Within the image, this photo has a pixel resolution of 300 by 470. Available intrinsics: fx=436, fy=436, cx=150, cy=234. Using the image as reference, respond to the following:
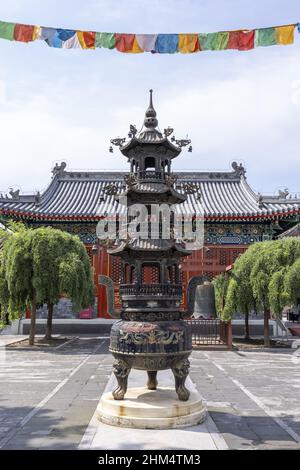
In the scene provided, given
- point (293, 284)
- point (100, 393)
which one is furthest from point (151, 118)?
point (293, 284)

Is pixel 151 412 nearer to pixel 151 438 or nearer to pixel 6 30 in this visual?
pixel 151 438

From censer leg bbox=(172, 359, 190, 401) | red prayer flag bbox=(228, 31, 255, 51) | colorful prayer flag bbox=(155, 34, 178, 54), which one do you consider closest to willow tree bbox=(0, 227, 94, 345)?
colorful prayer flag bbox=(155, 34, 178, 54)

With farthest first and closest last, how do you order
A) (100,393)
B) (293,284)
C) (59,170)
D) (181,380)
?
(59,170), (293,284), (100,393), (181,380)

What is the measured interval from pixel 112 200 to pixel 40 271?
38.0ft

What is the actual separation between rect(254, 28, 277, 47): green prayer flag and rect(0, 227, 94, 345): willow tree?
12.6 meters

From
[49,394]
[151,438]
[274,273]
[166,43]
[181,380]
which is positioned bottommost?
[49,394]

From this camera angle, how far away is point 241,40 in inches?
364

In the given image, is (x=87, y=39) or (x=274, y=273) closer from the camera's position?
(x=87, y=39)

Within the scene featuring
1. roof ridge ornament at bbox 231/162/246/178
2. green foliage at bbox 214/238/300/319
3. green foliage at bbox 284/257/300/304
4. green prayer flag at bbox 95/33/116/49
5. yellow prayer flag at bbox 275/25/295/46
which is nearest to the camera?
yellow prayer flag at bbox 275/25/295/46

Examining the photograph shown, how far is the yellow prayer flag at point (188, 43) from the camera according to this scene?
944cm

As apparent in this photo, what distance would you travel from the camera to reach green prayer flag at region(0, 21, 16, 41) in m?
9.06

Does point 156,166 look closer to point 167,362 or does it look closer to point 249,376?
point 167,362

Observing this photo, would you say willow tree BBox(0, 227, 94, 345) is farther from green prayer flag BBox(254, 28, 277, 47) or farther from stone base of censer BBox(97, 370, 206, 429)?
green prayer flag BBox(254, 28, 277, 47)
